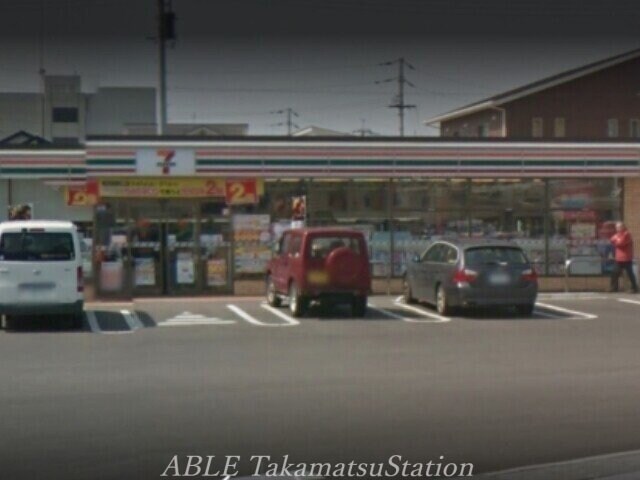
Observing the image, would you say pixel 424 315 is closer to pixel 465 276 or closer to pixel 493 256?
pixel 465 276

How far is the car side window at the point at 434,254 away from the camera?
22094mm

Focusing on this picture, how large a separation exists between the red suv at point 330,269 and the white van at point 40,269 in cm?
412

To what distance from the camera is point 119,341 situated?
17156 millimetres

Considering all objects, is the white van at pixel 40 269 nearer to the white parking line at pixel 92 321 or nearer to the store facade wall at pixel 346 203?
the white parking line at pixel 92 321

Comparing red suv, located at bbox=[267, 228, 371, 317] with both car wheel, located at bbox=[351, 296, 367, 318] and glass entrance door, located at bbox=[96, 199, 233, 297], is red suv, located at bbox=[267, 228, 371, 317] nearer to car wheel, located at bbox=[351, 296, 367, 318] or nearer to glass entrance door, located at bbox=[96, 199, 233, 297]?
car wheel, located at bbox=[351, 296, 367, 318]

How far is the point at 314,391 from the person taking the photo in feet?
38.3

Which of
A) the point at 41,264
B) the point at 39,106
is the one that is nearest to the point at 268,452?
the point at 41,264

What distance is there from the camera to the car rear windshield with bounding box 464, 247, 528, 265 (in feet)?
68.1

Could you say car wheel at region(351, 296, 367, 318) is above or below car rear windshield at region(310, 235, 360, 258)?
below

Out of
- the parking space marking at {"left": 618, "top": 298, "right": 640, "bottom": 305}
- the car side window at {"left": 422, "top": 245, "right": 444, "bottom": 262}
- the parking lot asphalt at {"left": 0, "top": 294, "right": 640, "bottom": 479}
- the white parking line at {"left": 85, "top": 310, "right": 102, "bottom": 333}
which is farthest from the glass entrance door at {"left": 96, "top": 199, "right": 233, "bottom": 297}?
the parking space marking at {"left": 618, "top": 298, "right": 640, "bottom": 305}

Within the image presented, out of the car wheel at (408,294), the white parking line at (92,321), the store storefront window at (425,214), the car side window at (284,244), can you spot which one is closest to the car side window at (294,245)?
the car side window at (284,244)

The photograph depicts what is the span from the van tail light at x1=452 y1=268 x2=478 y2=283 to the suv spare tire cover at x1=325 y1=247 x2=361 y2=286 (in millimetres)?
1953

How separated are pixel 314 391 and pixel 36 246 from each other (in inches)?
335

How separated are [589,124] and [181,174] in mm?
21507
